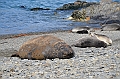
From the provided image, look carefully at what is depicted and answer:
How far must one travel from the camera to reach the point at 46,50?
8.06m

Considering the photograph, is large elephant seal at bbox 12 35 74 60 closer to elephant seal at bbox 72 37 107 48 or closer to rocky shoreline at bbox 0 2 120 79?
rocky shoreline at bbox 0 2 120 79

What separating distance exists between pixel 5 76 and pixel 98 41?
14.8ft

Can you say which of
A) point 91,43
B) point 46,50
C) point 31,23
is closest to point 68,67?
→ point 46,50

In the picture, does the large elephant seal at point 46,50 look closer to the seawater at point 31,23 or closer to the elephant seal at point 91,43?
the elephant seal at point 91,43

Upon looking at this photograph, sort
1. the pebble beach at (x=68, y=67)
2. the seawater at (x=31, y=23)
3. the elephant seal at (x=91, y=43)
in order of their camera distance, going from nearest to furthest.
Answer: the pebble beach at (x=68, y=67) → the elephant seal at (x=91, y=43) → the seawater at (x=31, y=23)

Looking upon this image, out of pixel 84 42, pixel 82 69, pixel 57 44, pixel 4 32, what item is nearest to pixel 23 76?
pixel 82 69

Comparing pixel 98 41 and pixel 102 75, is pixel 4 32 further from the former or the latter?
pixel 102 75

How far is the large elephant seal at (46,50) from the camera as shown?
315 inches

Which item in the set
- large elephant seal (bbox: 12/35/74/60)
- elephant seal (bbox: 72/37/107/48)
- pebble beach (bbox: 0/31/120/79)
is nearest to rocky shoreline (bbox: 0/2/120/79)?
pebble beach (bbox: 0/31/120/79)

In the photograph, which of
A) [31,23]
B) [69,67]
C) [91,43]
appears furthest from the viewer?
[31,23]

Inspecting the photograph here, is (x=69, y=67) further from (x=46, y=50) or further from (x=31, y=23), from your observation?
(x=31, y=23)

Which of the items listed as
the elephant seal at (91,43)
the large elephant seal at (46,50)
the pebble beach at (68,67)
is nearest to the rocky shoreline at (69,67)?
the pebble beach at (68,67)

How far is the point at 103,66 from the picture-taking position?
659cm

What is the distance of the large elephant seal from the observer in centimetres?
799
